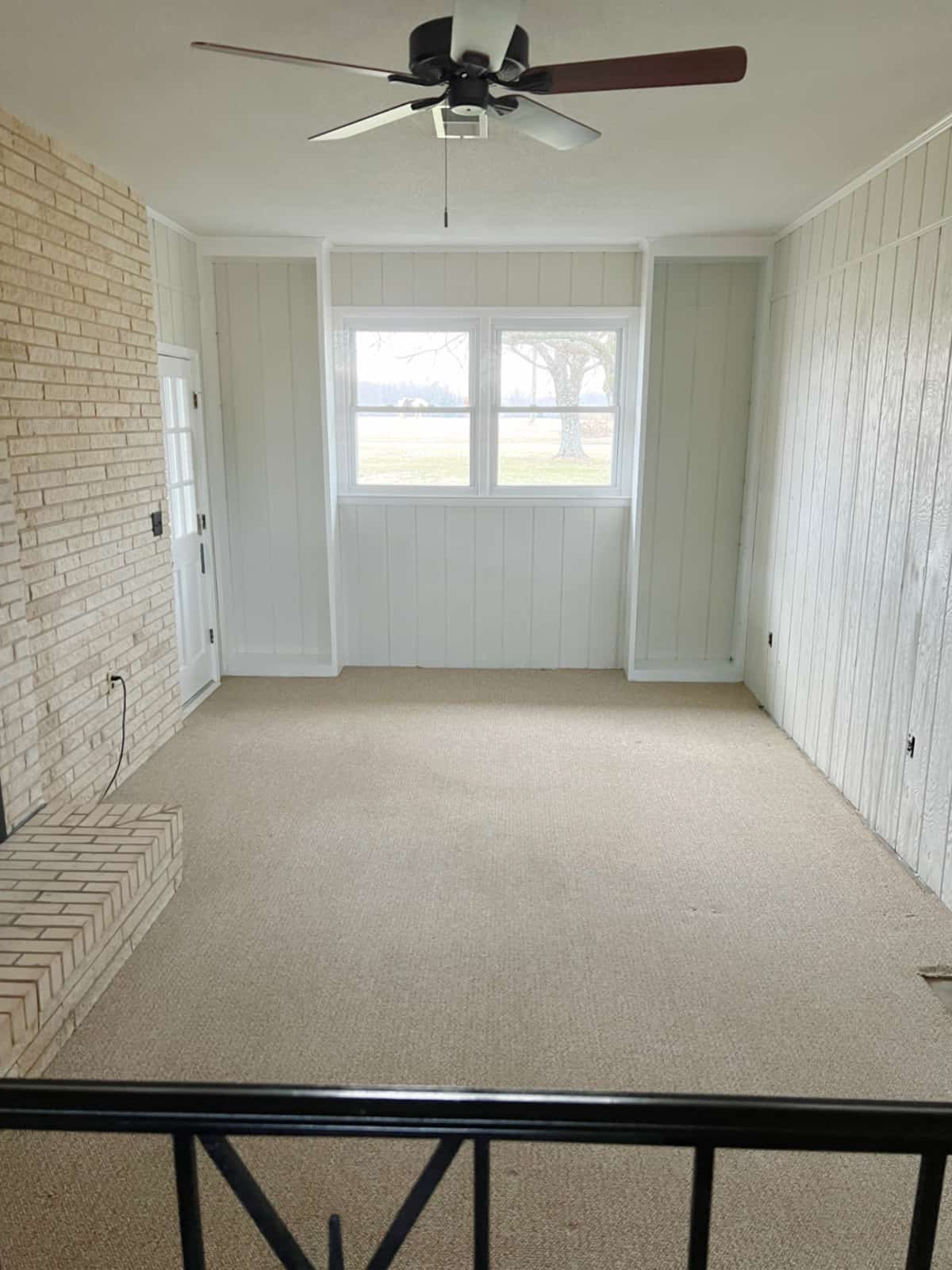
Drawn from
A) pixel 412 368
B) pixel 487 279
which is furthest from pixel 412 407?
pixel 487 279

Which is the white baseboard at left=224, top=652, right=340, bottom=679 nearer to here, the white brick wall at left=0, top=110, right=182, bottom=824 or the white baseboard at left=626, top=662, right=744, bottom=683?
the white brick wall at left=0, top=110, right=182, bottom=824

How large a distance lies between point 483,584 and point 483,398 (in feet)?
3.98

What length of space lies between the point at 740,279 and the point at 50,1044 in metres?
5.22

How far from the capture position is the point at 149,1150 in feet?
6.69

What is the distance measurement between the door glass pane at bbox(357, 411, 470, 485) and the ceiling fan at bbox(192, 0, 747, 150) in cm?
341

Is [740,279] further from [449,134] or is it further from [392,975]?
[392,975]

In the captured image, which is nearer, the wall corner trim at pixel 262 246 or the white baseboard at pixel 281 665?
the wall corner trim at pixel 262 246

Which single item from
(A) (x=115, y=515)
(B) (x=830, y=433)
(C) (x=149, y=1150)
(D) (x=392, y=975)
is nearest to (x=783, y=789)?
(B) (x=830, y=433)

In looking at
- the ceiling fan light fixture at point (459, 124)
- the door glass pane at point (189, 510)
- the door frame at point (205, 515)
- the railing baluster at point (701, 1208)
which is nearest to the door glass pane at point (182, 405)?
the door frame at point (205, 515)

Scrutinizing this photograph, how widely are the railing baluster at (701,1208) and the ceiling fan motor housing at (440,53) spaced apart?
2228 mm

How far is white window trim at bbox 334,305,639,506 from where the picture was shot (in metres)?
5.57

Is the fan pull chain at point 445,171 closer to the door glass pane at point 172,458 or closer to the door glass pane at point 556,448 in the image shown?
the door glass pane at point 556,448

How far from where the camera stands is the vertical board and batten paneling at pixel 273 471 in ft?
17.8

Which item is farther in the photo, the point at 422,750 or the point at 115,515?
the point at 422,750
